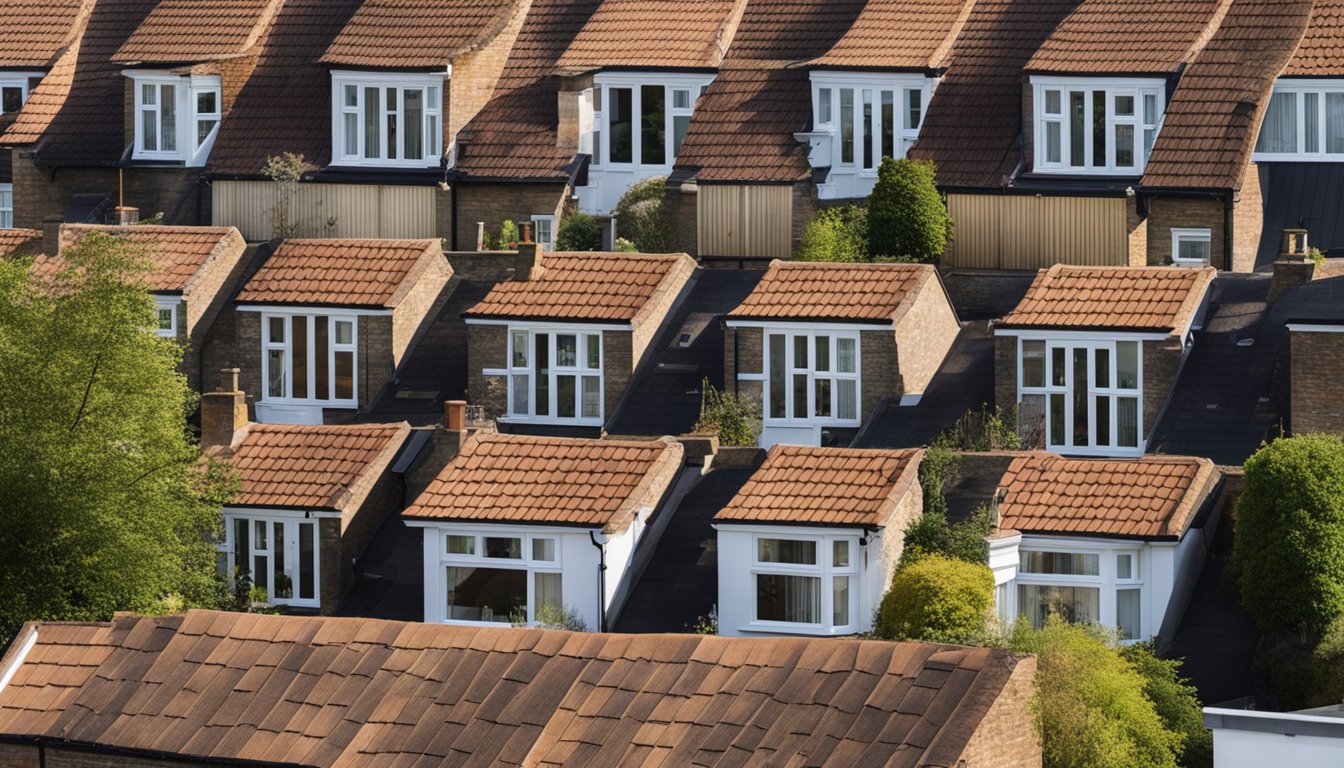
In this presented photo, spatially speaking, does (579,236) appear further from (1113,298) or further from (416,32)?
(1113,298)

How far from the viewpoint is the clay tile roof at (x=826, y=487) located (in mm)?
56094

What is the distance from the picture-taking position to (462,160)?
7206cm

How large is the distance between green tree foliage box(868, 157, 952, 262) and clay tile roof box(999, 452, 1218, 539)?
9890mm

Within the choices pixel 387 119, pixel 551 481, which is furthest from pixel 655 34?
pixel 551 481

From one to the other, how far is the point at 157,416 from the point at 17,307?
10.2 feet

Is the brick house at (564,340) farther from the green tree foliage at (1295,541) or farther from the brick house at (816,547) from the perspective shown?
the green tree foliage at (1295,541)

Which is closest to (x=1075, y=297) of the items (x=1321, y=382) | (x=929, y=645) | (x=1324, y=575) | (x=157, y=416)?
(x=1321, y=382)

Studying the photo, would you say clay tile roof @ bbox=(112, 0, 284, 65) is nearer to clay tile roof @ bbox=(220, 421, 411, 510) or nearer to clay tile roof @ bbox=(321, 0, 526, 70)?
clay tile roof @ bbox=(321, 0, 526, 70)

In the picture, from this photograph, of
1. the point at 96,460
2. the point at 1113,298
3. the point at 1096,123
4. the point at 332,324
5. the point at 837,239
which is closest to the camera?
the point at 96,460

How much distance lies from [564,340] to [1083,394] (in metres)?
9.93

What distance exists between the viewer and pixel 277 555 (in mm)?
60875

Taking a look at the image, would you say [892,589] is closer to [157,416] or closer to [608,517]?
[608,517]

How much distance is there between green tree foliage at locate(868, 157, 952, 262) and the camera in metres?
66.2

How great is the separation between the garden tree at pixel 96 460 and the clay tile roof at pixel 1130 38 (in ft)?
59.9
